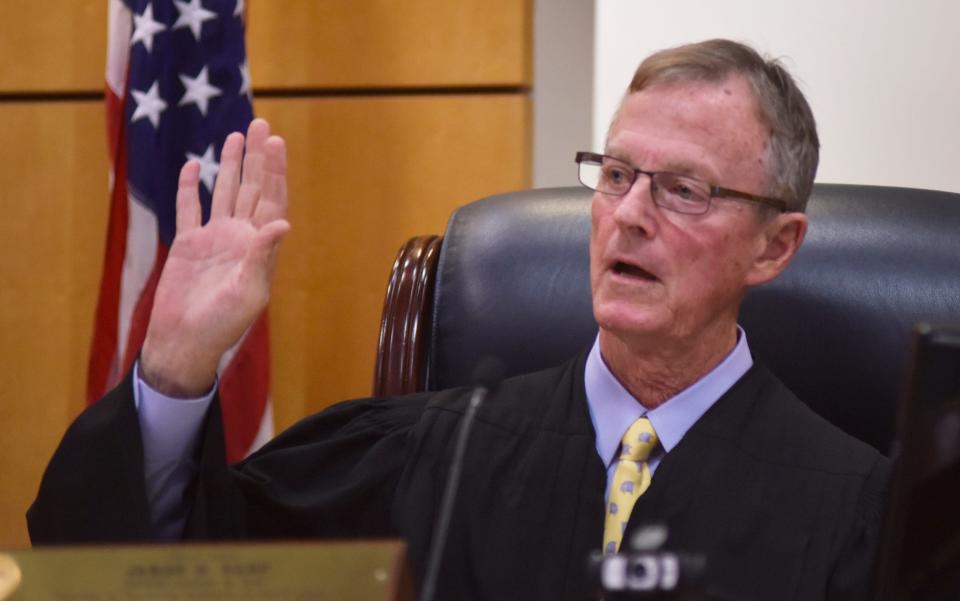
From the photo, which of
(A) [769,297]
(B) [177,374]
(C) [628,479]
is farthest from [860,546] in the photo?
(B) [177,374]

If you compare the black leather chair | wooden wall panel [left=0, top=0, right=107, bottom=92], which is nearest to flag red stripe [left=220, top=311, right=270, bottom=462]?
wooden wall panel [left=0, top=0, right=107, bottom=92]

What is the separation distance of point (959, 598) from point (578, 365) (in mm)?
801

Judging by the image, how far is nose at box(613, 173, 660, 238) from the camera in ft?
4.67

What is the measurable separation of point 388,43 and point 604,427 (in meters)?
1.51

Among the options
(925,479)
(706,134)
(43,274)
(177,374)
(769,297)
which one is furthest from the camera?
(43,274)

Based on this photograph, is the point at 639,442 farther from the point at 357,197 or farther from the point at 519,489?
the point at 357,197

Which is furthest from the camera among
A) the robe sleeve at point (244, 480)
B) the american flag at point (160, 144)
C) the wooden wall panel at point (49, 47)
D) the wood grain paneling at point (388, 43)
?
the wooden wall panel at point (49, 47)

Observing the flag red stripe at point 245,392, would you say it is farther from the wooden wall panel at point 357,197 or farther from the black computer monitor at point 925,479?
the black computer monitor at point 925,479

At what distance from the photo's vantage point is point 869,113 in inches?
82.0

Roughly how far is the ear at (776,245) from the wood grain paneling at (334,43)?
4.22 ft

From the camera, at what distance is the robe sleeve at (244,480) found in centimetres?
132

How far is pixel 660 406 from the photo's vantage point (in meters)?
1.48

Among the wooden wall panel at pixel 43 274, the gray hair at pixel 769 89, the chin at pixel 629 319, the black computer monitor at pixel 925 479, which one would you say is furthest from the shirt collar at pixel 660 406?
the wooden wall panel at pixel 43 274

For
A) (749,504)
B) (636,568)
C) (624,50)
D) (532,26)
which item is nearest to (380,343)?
(749,504)
